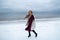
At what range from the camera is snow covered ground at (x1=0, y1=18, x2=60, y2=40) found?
6.53 ft

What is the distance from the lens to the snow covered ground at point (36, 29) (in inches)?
78.3

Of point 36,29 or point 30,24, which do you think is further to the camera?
point 36,29

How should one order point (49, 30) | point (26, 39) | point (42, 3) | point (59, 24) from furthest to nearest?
point (42, 3) < point (59, 24) < point (49, 30) < point (26, 39)

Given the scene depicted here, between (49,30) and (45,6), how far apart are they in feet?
1.52

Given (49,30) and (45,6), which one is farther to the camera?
(45,6)

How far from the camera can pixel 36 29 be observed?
7.07 ft

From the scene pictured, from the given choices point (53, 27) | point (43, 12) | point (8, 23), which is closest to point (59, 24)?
point (53, 27)

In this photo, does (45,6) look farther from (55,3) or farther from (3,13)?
(3,13)

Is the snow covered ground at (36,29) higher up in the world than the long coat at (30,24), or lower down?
lower down

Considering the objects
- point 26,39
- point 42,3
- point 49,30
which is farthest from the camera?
point 42,3

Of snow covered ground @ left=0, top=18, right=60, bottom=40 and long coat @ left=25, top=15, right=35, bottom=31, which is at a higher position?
long coat @ left=25, top=15, right=35, bottom=31

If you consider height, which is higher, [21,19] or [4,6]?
[4,6]

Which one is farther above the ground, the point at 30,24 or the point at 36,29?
the point at 30,24

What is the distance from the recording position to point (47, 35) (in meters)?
2.04
